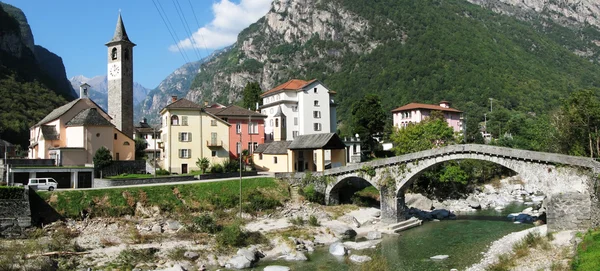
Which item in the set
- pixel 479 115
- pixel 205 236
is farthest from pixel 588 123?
pixel 479 115

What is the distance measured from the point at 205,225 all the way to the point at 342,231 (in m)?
11.7

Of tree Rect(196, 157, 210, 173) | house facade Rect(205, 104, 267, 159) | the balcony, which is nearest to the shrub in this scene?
tree Rect(196, 157, 210, 173)

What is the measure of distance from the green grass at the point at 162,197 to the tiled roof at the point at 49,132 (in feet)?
65.4

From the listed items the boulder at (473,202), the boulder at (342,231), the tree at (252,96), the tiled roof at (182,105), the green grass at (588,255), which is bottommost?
the boulder at (342,231)

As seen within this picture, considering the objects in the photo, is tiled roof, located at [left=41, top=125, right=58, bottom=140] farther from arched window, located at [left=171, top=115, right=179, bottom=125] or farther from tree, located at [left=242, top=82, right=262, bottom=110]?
tree, located at [left=242, top=82, right=262, bottom=110]

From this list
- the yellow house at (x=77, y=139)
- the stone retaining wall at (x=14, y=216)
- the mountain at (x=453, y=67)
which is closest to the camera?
the stone retaining wall at (x=14, y=216)

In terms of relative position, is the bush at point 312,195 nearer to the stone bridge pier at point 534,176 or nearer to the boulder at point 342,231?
the stone bridge pier at point 534,176

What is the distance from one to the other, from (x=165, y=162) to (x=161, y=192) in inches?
552

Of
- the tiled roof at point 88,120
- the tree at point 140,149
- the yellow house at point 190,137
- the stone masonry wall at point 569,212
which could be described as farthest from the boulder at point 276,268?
the tree at point 140,149

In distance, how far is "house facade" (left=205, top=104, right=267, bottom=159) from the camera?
215 feet

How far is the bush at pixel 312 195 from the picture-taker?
50875 millimetres

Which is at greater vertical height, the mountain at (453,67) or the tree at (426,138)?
the mountain at (453,67)

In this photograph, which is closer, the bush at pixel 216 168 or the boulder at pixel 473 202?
the bush at pixel 216 168

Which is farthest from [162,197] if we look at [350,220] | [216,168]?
[350,220]
